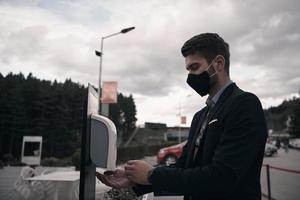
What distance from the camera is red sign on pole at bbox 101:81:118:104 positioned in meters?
20.2

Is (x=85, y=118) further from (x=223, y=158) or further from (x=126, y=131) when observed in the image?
(x=126, y=131)

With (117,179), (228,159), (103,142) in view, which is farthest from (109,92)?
(228,159)

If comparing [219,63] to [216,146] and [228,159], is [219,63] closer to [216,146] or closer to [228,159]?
[216,146]

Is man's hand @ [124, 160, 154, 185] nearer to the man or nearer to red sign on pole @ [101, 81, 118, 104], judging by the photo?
the man

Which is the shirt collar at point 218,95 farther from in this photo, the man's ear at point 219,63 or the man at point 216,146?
the man's ear at point 219,63

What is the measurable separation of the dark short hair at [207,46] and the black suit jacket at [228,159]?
0.26m

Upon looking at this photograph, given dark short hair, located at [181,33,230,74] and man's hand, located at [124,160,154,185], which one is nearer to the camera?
man's hand, located at [124,160,154,185]

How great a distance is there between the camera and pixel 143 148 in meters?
37.4

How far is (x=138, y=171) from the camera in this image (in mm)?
1671

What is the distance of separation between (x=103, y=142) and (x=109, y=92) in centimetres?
1903

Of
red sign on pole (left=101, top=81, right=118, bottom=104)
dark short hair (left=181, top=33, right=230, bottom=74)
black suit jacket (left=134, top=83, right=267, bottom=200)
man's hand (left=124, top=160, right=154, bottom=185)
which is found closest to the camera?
black suit jacket (left=134, top=83, right=267, bottom=200)

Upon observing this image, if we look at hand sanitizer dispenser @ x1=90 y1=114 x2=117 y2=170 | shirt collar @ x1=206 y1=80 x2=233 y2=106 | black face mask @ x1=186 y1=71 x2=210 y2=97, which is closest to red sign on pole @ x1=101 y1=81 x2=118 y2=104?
black face mask @ x1=186 y1=71 x2=210 y2=97

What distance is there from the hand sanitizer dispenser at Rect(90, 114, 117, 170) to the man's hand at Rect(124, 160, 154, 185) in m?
0.09

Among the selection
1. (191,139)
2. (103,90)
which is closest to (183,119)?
(103,90)
